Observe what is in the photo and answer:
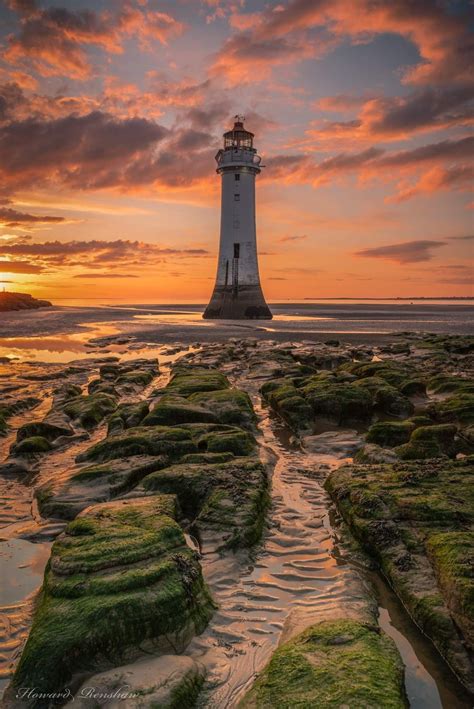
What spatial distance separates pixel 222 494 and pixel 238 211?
38.4 m

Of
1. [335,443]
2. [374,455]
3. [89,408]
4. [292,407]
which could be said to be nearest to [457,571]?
[374,455]

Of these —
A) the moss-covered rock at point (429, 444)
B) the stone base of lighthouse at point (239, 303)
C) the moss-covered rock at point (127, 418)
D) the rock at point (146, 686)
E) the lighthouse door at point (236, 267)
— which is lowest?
the rock at point (146, 686)

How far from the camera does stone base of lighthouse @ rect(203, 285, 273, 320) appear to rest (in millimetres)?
44062

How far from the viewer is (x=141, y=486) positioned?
6.05 metres

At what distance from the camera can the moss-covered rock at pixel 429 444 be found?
7.05m

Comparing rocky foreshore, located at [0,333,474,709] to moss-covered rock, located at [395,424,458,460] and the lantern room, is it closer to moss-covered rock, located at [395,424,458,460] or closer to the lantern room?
moss-covered rock, located at [395,424,458,460]

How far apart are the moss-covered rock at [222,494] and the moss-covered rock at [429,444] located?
2267 mm

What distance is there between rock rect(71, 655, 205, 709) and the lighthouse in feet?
132

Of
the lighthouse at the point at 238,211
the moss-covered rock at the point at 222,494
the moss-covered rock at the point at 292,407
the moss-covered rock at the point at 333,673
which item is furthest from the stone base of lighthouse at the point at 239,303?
the moss-covered rock at the point at 333,673

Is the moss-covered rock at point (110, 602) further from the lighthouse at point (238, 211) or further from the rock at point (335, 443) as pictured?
the lighthouse at point (238, 211)

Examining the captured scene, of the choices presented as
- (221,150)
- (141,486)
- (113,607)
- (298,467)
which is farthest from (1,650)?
(221,150)

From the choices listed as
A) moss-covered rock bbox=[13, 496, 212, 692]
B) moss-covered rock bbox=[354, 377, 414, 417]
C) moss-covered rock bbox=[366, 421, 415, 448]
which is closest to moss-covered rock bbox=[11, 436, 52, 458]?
moss-covered rock bbox=[13, 496, 212, 692]

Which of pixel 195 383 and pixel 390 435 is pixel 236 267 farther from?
pixel 390 435

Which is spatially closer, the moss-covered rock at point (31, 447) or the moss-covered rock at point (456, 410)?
the moss-covered rock at point (31, 447)
